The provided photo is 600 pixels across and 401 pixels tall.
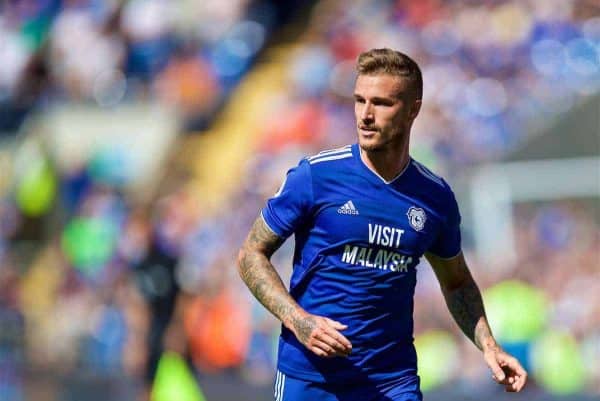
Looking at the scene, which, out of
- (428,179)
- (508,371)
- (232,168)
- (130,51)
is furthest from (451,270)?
(130,51)

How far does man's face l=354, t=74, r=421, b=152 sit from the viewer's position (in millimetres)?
4812

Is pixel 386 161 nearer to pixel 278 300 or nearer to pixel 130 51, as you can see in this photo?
pixel 278 300

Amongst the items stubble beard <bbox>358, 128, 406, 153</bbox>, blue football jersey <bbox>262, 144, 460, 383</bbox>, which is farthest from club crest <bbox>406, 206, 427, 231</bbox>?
stubble beard <bbox>358, 128, 406, 153</bbox>

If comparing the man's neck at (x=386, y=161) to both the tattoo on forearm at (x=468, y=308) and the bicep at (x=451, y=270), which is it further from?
the tattoo on forearm at (x=468, y=308)

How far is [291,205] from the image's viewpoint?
4.86 meters

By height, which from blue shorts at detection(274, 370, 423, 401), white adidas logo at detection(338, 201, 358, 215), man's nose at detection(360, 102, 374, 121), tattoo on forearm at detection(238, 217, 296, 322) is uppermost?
man's nose at detection(360, 102, 374, 121)

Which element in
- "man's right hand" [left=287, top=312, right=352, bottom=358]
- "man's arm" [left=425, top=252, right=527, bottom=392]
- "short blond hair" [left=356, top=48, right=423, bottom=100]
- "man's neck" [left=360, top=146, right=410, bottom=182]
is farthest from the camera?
"man's arm" [left=425, top=252, right=527, bottom=392]

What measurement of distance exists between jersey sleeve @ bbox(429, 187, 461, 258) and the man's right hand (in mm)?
776

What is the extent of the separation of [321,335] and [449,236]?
3.24 feet

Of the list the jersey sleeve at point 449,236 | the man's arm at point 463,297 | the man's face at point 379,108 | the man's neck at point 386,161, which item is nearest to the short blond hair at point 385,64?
the man's face at point 379,108

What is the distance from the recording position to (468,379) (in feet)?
34.7

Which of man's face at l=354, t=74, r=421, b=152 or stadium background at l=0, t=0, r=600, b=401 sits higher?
stadium background at l=0, t=0, r=600, b=401

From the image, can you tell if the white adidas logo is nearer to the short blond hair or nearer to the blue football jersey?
the blue football jersey

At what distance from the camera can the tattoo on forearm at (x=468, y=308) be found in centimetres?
527
